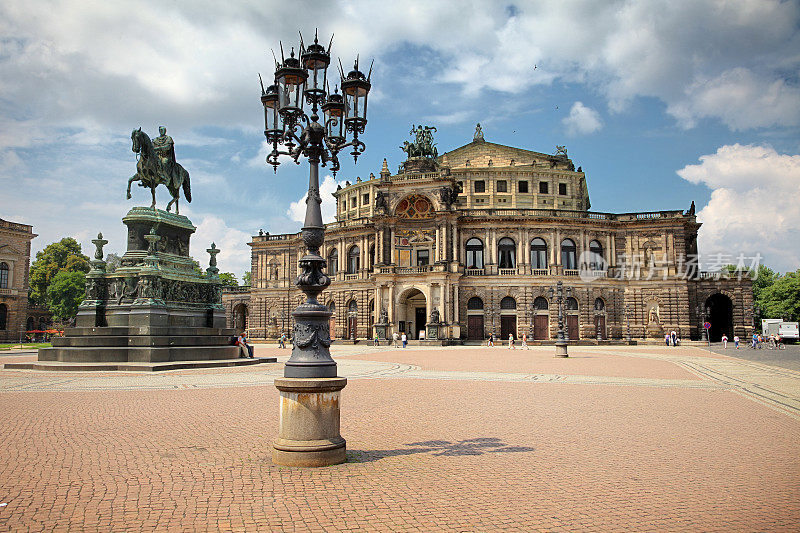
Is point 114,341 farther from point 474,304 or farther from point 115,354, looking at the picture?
point 474,304

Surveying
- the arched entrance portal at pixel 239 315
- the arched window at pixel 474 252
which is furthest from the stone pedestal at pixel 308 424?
the arched entrance portal at pixel 239 315

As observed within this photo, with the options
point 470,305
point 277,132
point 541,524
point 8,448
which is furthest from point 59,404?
point 470,305

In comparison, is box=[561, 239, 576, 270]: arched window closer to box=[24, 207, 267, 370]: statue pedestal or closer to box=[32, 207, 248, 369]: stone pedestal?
box=[24, 207, 267, 370]: statue pedestal

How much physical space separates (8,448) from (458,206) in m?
54.4

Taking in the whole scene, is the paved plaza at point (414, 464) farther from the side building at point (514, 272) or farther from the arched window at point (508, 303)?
the arched window at point (508, 303)

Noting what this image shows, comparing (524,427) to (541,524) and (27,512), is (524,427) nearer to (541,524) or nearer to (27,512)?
(541,524)

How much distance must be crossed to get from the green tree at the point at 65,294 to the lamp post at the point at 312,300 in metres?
73.1

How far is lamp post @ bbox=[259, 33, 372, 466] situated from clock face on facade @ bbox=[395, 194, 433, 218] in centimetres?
4807

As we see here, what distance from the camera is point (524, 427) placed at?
10.3 m

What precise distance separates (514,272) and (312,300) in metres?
51.1

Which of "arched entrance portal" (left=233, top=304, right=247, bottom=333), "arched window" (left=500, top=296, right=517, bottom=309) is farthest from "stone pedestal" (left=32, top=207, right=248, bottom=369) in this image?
"arched entrance portal" (left=233, top=304, right=247, bottom=333)

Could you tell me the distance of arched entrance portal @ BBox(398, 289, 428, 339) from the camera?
192 ft

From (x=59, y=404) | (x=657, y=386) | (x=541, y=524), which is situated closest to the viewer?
(x=541, y=524)

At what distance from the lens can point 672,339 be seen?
54.1 meters
